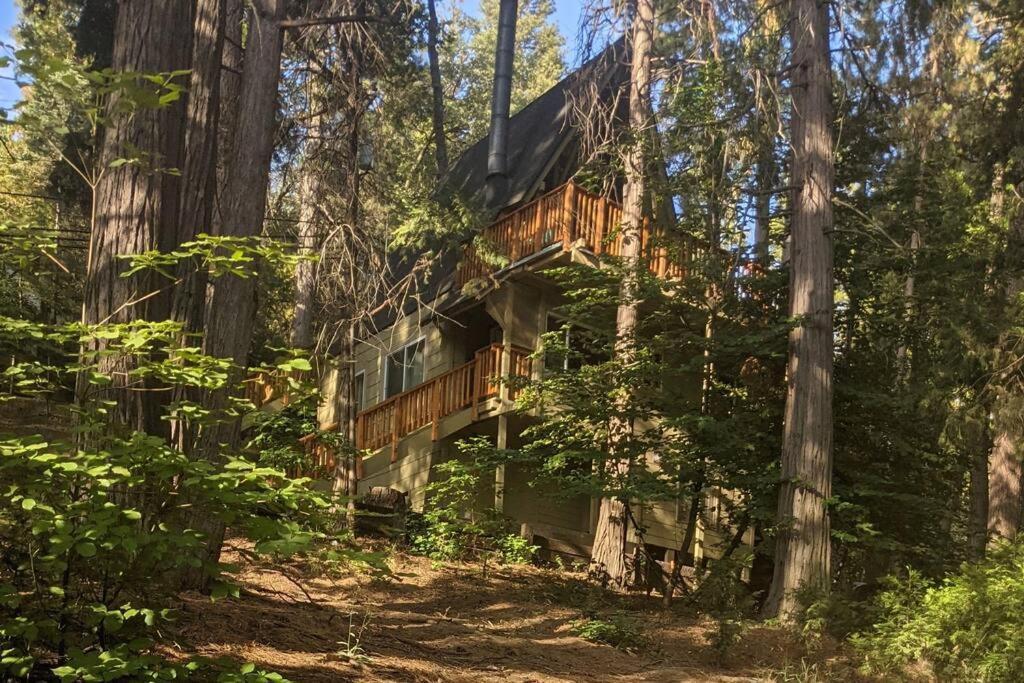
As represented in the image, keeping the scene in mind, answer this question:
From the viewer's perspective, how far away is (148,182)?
6.43m

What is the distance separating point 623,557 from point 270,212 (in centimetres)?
1081

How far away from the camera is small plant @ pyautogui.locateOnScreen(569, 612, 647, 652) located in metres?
9.84

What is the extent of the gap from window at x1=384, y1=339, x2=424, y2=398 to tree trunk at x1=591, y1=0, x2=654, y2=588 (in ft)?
19.7

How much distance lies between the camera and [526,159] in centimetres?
1981

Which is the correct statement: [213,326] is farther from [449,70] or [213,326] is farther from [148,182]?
[449,70]

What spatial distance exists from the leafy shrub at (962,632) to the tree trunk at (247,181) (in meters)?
6.04

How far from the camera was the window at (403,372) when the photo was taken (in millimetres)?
20578

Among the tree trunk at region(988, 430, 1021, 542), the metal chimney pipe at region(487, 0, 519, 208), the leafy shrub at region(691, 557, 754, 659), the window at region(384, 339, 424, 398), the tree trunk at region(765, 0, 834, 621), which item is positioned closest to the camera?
the leafy shrub at region(691, 557, 754, 659)

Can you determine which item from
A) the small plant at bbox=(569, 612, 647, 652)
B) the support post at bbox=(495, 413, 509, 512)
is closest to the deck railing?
the support post at bbox=(495, 413, 509, 512)

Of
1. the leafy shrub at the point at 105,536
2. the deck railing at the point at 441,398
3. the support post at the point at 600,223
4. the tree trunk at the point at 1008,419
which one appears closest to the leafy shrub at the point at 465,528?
the deck railing at the point at 441,398

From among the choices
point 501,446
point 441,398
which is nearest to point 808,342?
point 501,446

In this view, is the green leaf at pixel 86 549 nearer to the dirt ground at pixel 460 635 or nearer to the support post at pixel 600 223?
the dirt ground at pixel 460 635

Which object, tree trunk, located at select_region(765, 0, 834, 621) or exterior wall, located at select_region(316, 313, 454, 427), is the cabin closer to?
exterior wall, located at select_region(316, 313, 454, 427)

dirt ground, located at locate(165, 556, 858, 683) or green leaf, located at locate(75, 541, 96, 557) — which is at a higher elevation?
green leaf, located at locate(75, 541, 96, 557)
